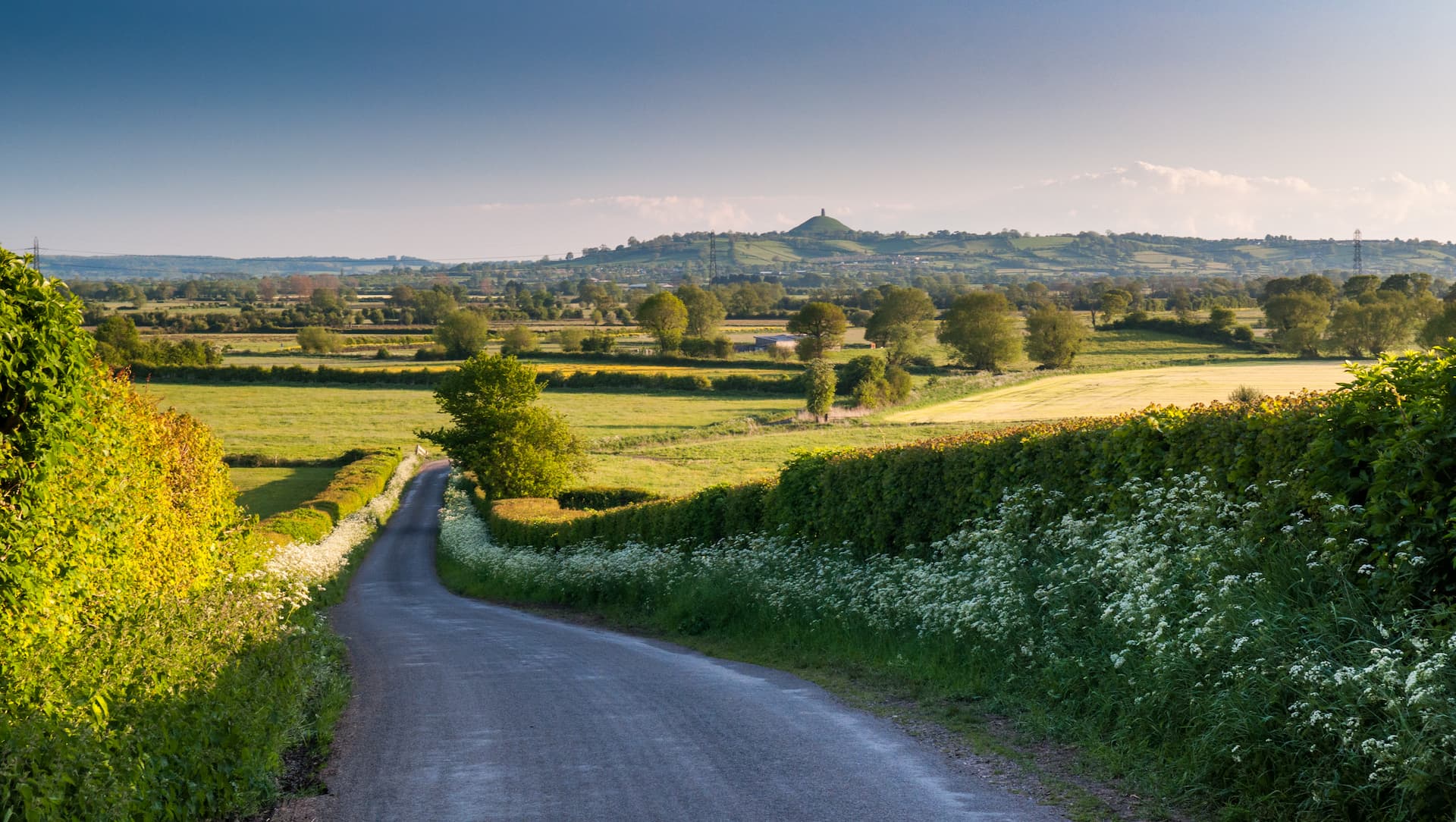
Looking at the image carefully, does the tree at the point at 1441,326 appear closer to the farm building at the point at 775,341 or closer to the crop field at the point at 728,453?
the crop field at the point at 728,453

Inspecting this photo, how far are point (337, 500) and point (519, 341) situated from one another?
73.0 meters

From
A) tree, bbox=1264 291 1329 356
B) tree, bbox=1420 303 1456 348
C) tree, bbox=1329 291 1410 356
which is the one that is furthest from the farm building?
tree, bbox=1420 303 1456 348

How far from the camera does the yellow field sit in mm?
54688

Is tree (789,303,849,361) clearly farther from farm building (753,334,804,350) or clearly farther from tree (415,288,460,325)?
tree (415,288,460,325)

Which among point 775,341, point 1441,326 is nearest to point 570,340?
point 775,341

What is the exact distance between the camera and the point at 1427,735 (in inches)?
192

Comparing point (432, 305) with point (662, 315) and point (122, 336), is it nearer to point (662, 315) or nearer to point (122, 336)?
point (662, 315)

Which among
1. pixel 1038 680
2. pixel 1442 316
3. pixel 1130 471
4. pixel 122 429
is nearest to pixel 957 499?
pixel 1130 471

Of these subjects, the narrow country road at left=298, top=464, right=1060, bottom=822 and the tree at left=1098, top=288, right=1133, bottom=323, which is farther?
the tree at left=1098, top=288, right=1133, bottom=323

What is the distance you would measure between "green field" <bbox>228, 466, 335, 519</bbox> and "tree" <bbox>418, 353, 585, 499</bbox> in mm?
7982

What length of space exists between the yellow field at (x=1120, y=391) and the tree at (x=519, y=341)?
185ft

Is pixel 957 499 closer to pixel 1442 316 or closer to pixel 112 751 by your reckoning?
pixel 112 751

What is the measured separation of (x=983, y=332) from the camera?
10300 cm

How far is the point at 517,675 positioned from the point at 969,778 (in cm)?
A: 569
